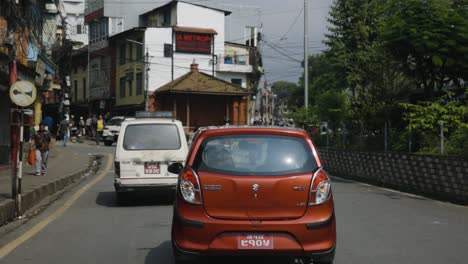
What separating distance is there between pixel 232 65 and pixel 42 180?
40.5 m

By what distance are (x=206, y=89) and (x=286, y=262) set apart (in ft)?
140

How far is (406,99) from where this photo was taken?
21281 millimetres

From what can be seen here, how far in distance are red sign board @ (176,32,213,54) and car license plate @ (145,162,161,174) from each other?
41.0 metres

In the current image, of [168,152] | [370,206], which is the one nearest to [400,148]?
[370,206]

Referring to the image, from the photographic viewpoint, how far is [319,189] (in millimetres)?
6410

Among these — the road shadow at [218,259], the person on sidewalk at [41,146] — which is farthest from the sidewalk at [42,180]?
the road shadow at [218,259]

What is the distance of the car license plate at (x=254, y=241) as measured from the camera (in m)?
6.14

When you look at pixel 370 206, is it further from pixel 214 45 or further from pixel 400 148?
pixel 214 45

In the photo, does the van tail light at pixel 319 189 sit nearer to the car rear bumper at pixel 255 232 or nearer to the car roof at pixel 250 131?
the car rear bumper at pixel 255 232

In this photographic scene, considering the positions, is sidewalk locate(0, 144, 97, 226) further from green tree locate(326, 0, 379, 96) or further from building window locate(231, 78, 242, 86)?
building window locate(231, 78, 242, 86)

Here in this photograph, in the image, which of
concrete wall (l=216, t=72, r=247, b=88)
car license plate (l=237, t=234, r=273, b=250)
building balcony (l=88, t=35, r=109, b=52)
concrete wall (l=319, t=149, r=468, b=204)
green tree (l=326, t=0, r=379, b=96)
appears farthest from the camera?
building balcony (l=88, t=35, r=109, b=52)

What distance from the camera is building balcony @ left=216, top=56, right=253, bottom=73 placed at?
55.7m

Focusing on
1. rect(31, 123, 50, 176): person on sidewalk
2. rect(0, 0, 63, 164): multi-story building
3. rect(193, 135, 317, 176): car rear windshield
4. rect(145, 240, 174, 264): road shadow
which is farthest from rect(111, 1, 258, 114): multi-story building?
rect(193, 135, 317, 176): car rear windshield

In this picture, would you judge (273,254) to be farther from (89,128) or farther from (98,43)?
(98,43)
